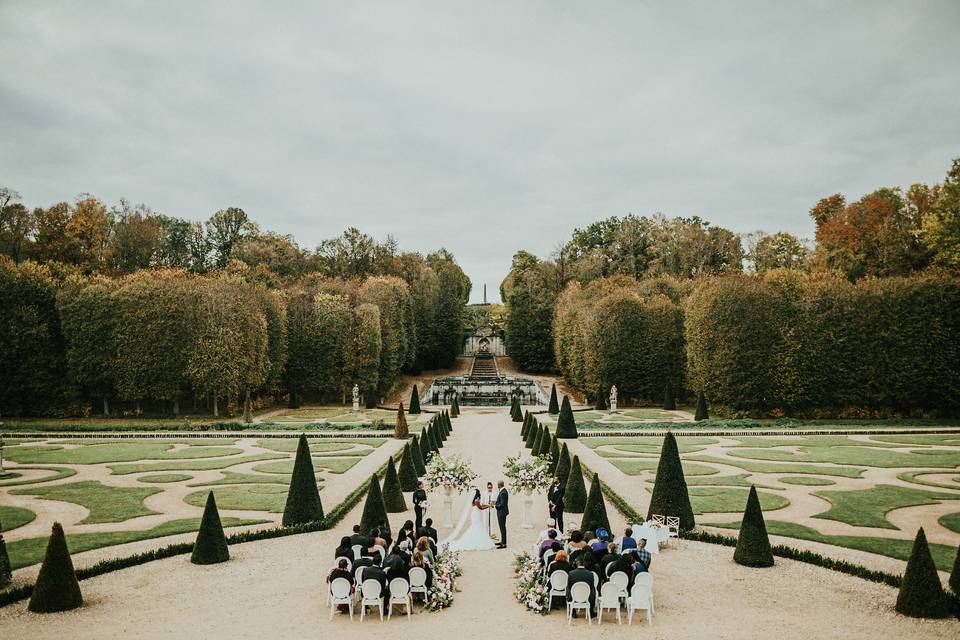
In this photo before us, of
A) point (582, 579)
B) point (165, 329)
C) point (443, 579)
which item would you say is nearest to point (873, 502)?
point (582, 579)

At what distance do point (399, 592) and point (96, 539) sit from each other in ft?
31.4

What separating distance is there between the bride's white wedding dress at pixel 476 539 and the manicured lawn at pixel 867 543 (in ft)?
21.7

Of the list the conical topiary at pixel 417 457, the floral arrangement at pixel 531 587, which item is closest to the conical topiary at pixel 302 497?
the conical topiary at pixel 417 457

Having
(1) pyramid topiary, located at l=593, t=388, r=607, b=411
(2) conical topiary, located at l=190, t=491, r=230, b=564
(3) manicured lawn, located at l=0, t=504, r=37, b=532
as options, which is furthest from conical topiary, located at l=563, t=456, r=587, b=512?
(1) pyramid topiary, located at l=593, t=388, r=607, b=411

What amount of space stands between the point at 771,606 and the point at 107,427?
3750cm

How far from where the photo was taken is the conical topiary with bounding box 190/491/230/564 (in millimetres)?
14328

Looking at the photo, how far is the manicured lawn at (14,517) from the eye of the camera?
56.4 feet

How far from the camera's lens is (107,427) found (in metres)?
36.9

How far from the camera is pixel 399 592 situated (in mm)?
11547

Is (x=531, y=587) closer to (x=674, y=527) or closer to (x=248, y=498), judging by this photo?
(x=674, y=527)

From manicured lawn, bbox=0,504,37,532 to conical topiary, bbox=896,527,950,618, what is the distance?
21434 millimetres

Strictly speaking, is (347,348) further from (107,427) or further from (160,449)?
(160,449)

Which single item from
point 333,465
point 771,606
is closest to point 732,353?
point 333,465

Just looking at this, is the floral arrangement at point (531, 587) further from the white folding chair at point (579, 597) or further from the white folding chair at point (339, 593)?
the white folding chair at point (339, 593)
